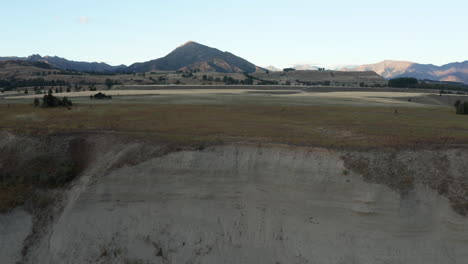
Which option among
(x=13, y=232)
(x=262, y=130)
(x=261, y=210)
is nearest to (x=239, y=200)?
(x=261, y=210)

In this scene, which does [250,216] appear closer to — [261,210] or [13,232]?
[261,210]

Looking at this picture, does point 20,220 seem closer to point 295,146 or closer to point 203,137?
point 203,137

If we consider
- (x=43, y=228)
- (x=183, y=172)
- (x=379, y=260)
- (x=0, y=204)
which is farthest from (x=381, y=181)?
(x=0, y=204)

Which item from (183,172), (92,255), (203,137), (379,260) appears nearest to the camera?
(379,260)

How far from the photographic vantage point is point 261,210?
86.0 ft

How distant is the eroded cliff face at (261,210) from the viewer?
23.8m

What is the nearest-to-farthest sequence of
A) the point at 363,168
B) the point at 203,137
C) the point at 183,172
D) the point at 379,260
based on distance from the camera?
the point at 379,260
the point at 363,168
the point at 183,172
the point at 203,137

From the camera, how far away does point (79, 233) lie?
26578mm

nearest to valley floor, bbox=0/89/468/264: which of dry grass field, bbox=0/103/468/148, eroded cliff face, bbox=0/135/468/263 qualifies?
eroded cliff face, bbox=0/135/468/263

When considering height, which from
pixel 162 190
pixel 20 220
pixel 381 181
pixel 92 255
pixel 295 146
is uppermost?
pixel 295 146

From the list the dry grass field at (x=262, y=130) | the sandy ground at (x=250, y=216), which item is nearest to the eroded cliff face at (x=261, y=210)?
the sandy ground at (x=250, y=216)

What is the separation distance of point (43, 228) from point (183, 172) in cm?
1399

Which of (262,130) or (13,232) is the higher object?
(262,130)

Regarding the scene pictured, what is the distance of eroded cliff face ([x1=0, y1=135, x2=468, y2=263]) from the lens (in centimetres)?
2375
